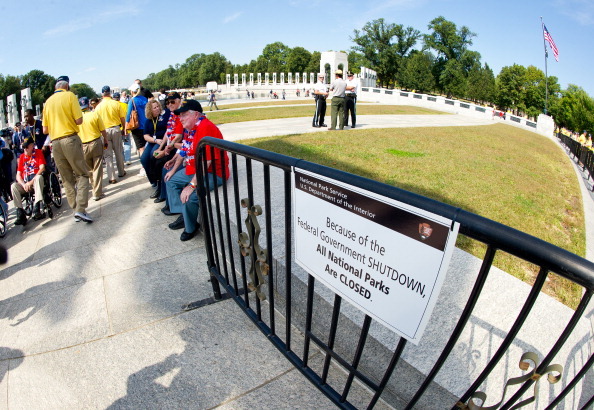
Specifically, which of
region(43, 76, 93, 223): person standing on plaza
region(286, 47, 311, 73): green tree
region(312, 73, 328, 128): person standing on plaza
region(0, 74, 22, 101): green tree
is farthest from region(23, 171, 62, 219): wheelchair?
region(286, 47, 311, 73): green tree

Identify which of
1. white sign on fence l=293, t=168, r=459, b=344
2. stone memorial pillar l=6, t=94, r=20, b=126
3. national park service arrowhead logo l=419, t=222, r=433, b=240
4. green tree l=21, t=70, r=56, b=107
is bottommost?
green tree l=21, t=70, r=56, b=107

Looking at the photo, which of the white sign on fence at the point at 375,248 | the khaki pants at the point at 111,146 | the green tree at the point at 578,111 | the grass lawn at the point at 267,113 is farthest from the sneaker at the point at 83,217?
the green tree at the point at 578,111

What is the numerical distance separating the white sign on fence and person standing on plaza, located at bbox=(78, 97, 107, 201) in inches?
225

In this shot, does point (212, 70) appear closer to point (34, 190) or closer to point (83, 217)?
point (34, 190)

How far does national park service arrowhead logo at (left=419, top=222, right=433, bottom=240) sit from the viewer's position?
114 centimetres

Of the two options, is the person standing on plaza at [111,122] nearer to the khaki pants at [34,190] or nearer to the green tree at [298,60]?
the khaki pants at [34,190]

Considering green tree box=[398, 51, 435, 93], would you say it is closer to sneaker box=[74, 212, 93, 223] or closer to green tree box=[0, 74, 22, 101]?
sneaker box=[74, 212, 93, 223]

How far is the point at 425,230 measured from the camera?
1.16 metres

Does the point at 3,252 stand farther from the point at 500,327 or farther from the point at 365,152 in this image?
the point at 365,152

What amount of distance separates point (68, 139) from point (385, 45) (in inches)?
3791

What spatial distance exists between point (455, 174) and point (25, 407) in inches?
274

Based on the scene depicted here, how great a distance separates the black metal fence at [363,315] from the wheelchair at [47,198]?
164 inches

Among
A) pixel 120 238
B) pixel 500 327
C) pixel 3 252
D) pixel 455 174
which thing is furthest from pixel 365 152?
pixel 3 252

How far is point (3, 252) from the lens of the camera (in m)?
3.41
